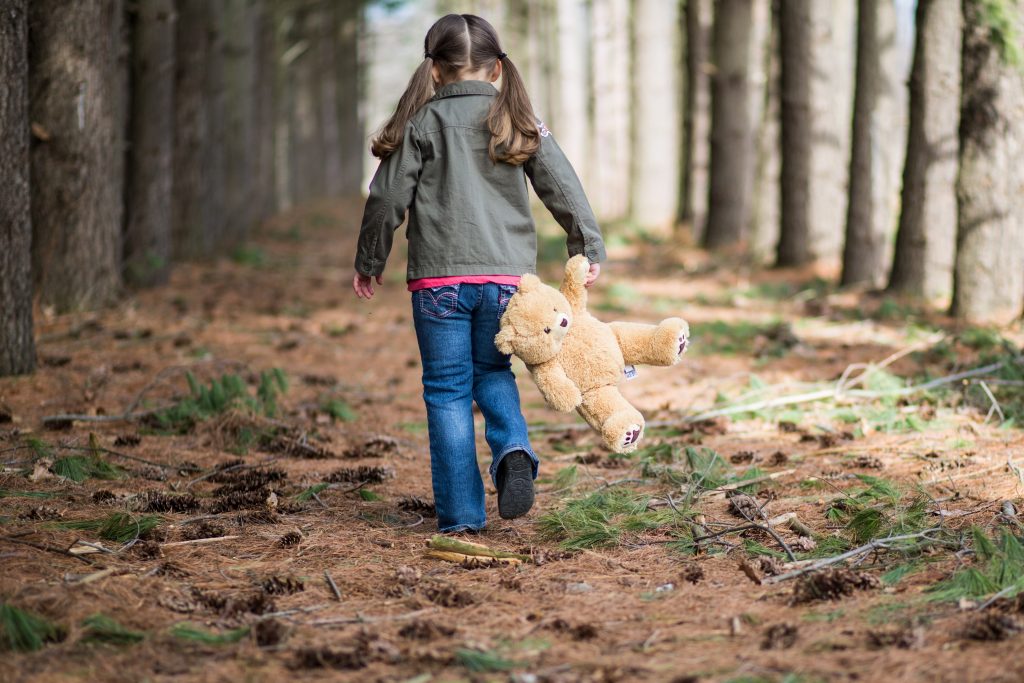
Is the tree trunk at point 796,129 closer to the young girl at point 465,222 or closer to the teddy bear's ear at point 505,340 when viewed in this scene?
the young girl at point 465,222

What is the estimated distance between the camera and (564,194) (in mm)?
3781

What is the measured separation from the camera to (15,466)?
441 centimetres

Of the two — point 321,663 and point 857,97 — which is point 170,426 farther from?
point 857,97

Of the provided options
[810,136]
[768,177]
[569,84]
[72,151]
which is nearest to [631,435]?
[72,151]

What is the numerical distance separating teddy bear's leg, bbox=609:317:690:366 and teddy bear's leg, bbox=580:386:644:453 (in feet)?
0.52

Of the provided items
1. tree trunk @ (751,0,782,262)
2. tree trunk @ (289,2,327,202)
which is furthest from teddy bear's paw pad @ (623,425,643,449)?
tree trunk @ (289,2,327,202)

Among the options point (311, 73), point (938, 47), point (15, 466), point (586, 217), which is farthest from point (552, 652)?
point (311, 73)

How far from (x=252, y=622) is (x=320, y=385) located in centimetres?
403

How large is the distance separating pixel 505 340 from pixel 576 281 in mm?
381

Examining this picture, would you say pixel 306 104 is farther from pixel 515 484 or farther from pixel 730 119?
pixel 515 484

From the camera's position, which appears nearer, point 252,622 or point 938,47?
point 252,622

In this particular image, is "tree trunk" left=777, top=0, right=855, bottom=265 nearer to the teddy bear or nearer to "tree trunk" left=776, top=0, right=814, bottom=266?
"tree trunk" left=776, top=0, right=814, bottom=266

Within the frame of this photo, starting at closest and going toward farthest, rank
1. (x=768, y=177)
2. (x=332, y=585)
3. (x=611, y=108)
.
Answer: (x=332, y=585) < (x=768, y=177) < (x=611, y=108)

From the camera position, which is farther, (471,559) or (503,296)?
(503,296)
